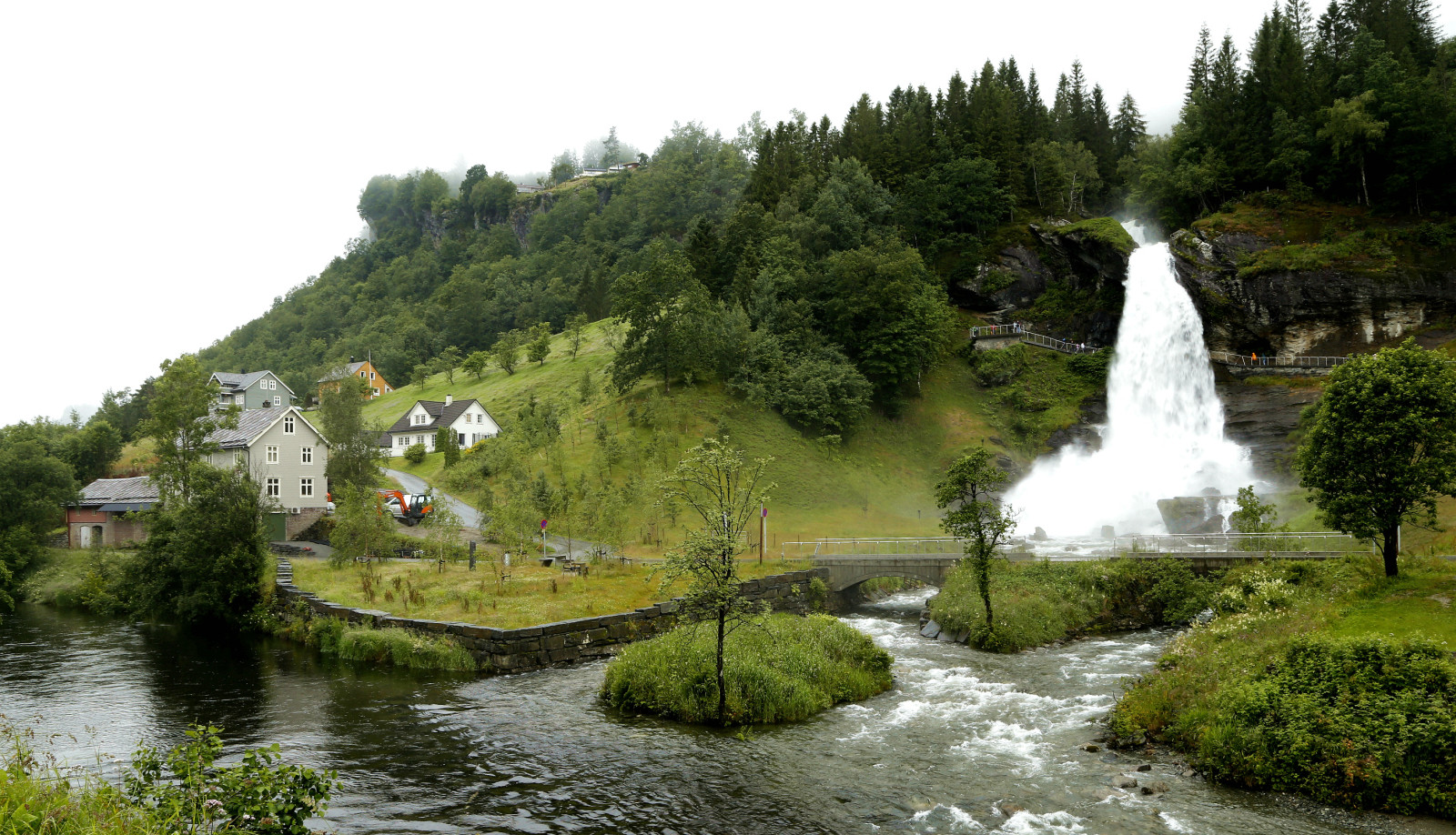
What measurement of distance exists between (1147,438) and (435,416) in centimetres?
6747

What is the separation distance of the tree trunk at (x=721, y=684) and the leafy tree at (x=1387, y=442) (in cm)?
1958

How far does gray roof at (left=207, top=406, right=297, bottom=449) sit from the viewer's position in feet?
194

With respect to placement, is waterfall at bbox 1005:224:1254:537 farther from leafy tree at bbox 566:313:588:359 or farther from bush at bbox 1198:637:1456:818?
leafy tree at bbox 566:313:588:359

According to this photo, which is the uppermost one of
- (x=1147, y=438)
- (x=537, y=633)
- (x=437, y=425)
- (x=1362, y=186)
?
(x=1362, y=186)

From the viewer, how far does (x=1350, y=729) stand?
49.6ft

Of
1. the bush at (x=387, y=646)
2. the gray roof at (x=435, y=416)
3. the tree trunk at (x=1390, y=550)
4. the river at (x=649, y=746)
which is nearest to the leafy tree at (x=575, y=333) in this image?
Result: the gray roof at (x=435, y=416)

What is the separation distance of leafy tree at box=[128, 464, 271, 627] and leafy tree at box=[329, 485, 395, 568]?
3.37 metres

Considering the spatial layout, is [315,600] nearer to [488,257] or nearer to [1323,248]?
[1323,248]

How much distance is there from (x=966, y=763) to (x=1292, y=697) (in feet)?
21.3

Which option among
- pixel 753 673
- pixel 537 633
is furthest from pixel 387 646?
pixel 753 673

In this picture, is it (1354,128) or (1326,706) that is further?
(1354,128)

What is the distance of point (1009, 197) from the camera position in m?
83.6

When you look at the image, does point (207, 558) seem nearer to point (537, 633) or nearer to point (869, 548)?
point (537, 633)

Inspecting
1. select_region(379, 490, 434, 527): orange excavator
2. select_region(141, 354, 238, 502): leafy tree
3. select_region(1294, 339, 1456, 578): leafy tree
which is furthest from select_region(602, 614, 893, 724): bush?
select_region(141, 354, 238, 502): leafy tree
